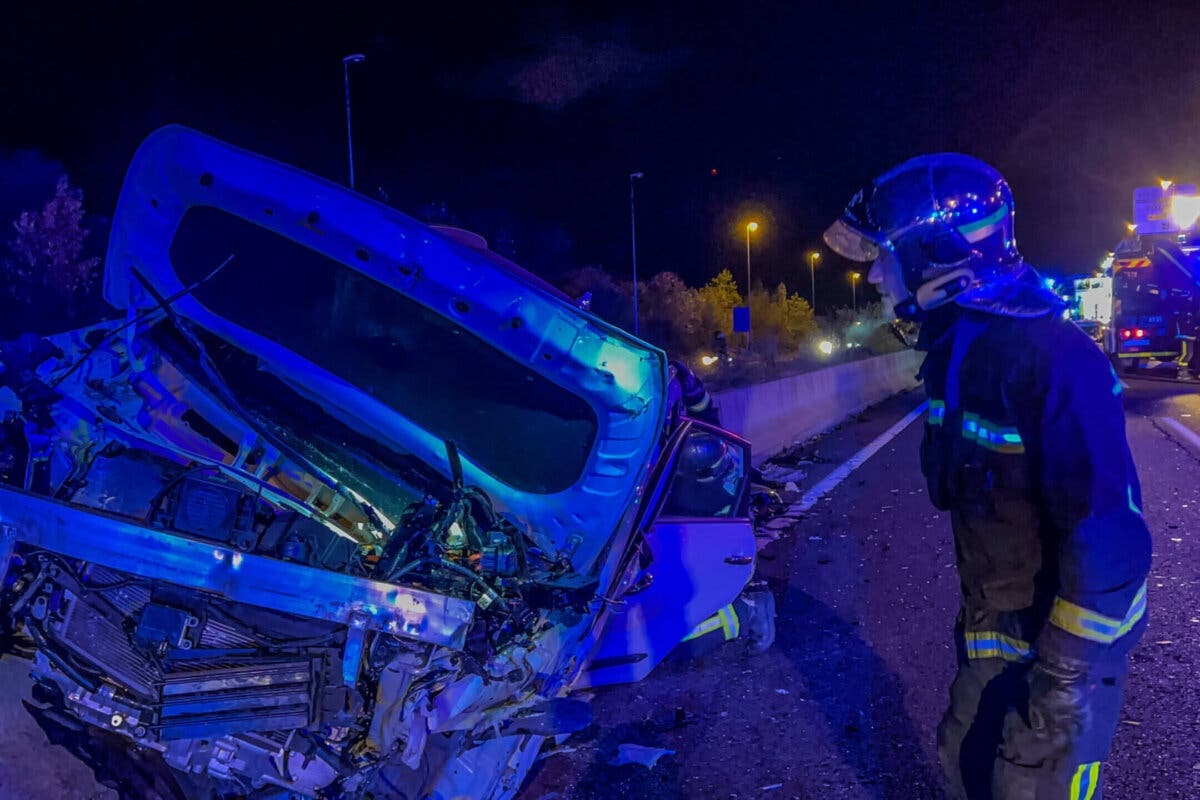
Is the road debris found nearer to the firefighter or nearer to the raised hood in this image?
the raised hood

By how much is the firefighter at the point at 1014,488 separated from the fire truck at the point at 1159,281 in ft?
80.8

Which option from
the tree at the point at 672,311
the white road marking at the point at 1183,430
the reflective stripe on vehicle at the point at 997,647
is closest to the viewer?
the reflective stripe on vehicle at the point at 997,647

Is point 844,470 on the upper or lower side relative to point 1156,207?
lower

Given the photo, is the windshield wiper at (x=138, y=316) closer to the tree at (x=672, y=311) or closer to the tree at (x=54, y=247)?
the tree at (x=54, y=247)

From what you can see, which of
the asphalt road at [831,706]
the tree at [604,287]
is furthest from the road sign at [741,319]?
the tree at [604,287]

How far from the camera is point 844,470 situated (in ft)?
32.9

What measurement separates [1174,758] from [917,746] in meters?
0.90

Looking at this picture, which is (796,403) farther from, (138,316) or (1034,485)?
(1034,485)

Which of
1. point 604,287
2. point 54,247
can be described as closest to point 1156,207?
point 604,287

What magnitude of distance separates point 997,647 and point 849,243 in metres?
1.23

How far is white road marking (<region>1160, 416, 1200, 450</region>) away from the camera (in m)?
10.8

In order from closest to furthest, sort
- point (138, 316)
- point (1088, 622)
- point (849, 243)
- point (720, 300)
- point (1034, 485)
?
point (1088, 622) < point (1034, 485) < point (849, 243) < point (138, 316) < point (720, 300)

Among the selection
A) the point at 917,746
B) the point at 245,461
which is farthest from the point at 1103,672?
the point at 245,461

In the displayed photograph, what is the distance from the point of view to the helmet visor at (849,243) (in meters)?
2.64
